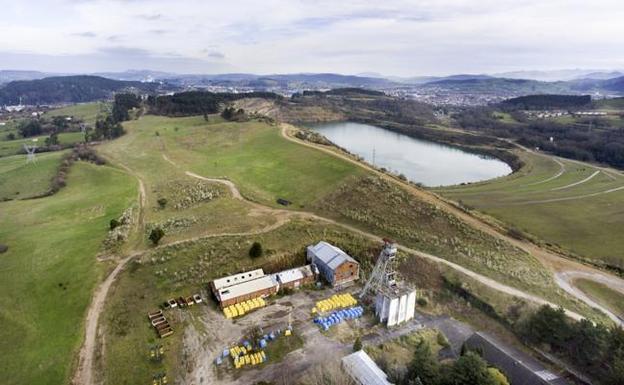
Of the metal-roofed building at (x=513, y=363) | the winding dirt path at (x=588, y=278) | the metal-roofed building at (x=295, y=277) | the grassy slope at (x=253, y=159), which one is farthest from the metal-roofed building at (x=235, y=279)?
the winding dirt path at (x=588, y=278)

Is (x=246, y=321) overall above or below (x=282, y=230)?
below

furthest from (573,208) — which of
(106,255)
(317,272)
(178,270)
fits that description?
(106,255)

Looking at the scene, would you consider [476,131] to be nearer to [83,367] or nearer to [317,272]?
[317,272]

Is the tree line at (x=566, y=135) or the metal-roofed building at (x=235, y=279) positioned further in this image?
the tree line at (x=566, y=135)

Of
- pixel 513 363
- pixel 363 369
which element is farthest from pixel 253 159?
pixel 513 363

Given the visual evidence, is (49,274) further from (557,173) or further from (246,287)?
(557,173)

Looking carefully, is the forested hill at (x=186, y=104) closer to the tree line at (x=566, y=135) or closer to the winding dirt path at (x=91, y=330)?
the winding dirt path at (x=91, y=330)
